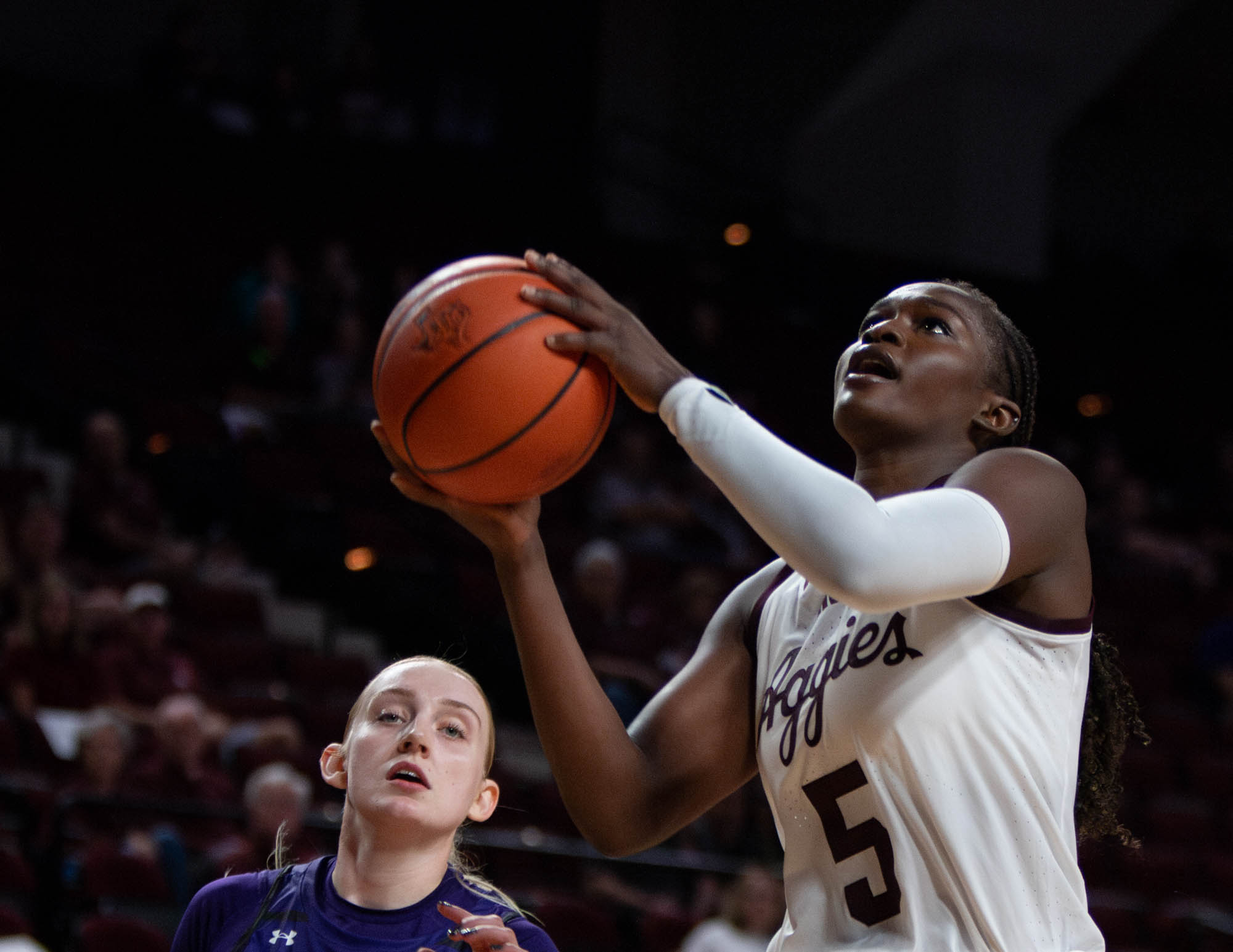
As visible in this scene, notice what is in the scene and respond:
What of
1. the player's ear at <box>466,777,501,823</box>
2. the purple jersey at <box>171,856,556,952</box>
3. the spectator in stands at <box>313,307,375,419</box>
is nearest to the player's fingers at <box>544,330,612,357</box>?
the player's ear at <box>466,777,501,823</box>

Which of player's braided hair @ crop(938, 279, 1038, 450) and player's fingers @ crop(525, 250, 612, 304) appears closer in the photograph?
player's fingers @ crop(525, 250, 612, 304)

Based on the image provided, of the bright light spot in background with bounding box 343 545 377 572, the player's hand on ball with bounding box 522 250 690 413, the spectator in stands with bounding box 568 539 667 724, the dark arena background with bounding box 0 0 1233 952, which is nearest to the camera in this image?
the player's hand on ball with bounding box 522 250 690 413

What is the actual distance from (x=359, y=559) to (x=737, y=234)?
6.23m

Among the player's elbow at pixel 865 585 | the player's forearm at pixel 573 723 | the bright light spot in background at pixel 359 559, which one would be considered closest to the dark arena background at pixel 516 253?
the bright light spot in background at pixel 359 559

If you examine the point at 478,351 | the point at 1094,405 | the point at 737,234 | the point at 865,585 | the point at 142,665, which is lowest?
the point at 142,665

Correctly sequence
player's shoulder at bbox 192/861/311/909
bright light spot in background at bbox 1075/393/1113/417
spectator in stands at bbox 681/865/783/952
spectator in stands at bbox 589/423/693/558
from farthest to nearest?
bright light spot in background at bbox 1075/393/1113/417 < spectator in stands at bbox 589/423/693/558 < spectator in stands at bbox 681/865/783/952 < player's shoulder at bbox 192/861/311/909

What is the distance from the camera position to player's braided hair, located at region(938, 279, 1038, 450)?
2115 millimetres

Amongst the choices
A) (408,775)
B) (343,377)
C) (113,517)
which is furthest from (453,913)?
(343,377)

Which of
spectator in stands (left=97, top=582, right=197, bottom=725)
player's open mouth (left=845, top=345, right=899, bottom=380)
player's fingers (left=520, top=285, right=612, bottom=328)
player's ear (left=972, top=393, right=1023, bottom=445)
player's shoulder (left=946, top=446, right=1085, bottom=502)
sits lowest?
spectator in stands (left=97, top=582, right=197, bottom=725)

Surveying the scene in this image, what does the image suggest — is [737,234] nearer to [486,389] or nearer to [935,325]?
[935,325]

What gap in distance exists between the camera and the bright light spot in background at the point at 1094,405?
12219 mm

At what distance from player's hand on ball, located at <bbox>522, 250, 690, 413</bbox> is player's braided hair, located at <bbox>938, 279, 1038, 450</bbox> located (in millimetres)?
477

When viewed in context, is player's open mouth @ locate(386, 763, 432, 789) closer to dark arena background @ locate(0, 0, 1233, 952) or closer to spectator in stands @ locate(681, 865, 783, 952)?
dark arena background @ locate(0, 0, 1233, 952)

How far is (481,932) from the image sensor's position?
2.04 metres
